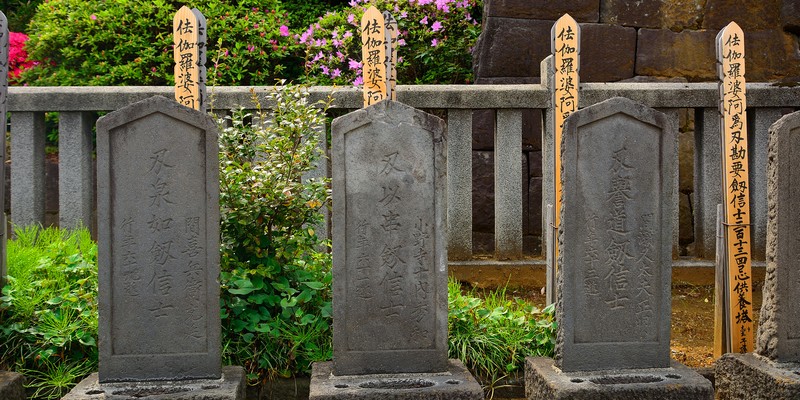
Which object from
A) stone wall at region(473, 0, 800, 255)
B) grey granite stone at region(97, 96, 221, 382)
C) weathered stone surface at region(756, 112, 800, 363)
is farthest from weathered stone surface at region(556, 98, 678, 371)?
stone wall at region(473, 0, 800, 255)

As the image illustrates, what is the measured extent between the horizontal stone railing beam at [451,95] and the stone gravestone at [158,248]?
2.09 meters

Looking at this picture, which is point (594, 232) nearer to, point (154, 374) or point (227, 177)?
point (227, 177)

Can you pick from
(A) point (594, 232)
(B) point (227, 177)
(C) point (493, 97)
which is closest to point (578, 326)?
(A) point (594, 232)

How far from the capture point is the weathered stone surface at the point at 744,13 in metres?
7.05

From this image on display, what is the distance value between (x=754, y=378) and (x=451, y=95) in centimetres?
296

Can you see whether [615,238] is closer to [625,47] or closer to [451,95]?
[451,95]

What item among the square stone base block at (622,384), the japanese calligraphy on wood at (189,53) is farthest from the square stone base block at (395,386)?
the japanese calligraphy on wood at (189,53)

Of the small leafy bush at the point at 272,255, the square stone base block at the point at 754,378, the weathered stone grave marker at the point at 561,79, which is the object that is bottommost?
the square stone base block at the point at 754,378

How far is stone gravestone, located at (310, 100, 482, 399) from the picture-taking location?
4.01 metres

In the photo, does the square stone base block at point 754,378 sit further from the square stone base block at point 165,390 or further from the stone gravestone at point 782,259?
the square stone base block at point 165,390

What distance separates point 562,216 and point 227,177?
1.80 metres

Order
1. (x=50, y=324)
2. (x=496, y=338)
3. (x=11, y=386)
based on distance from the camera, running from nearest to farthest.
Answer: (x=11, y=386)
(x=50, y=324)
(x=496, y=338)

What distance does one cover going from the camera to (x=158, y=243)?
397cm

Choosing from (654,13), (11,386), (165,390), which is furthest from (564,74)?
(11,386)
